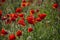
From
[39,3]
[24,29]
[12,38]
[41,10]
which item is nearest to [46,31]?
[24,29]

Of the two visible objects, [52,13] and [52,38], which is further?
[52,13]

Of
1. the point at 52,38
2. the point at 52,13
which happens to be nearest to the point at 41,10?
the point at 52,13

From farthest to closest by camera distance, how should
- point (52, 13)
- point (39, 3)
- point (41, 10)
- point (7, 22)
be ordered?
1. point (39, 3)
2. point (41, 10)
3. point (52, 13)
4. point (7, 22)

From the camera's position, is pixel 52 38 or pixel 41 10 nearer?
pixel 52 38

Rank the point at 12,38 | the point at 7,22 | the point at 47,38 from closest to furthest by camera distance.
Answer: the point at 12,38, the point at 47,38, the point at 7,22

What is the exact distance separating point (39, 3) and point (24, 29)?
0.99m

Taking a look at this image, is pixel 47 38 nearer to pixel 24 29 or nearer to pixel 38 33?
pixel 38 33

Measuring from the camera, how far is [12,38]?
2227mm

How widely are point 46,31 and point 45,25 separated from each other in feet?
0.42

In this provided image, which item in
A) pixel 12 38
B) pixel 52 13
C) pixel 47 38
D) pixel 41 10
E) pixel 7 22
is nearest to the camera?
pixel 12 38

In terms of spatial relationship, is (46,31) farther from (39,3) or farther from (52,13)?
(39,3)

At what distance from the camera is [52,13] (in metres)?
2.78

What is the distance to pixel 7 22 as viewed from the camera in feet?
8.45

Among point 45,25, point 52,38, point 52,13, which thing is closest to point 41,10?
Answer: point 52,13
